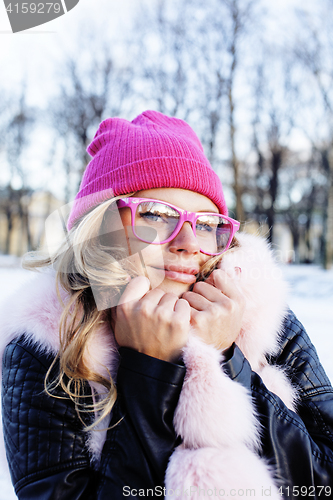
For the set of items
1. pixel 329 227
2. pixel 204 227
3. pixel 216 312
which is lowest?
pixel 329 227

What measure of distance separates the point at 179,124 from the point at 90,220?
942 mm

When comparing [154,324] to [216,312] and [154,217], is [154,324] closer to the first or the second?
[216,312]

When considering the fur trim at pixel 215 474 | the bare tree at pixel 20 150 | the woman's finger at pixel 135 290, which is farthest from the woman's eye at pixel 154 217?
the bare tree at pixel 20 150

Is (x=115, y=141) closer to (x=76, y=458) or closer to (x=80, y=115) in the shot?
(x=76, y=458)

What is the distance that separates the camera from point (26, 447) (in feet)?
3.71

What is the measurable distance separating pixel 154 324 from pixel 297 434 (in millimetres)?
663

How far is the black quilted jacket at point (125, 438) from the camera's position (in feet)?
3.47

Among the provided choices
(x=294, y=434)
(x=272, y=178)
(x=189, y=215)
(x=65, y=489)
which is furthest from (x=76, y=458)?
(x=272, y=178)

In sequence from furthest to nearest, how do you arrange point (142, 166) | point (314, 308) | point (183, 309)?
point (314, 308) < point (142, 166) < point (183, 309)

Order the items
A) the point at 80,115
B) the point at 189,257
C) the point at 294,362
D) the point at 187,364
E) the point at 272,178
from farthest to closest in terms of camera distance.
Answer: the point at 272,178 → the point at 80,115 → the point at 294,362 → the point at 189,257 → the point at 187,364

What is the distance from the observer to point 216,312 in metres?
1.29

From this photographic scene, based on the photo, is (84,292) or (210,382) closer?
(210,382)

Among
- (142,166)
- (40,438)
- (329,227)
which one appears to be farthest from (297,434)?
(329,227)
